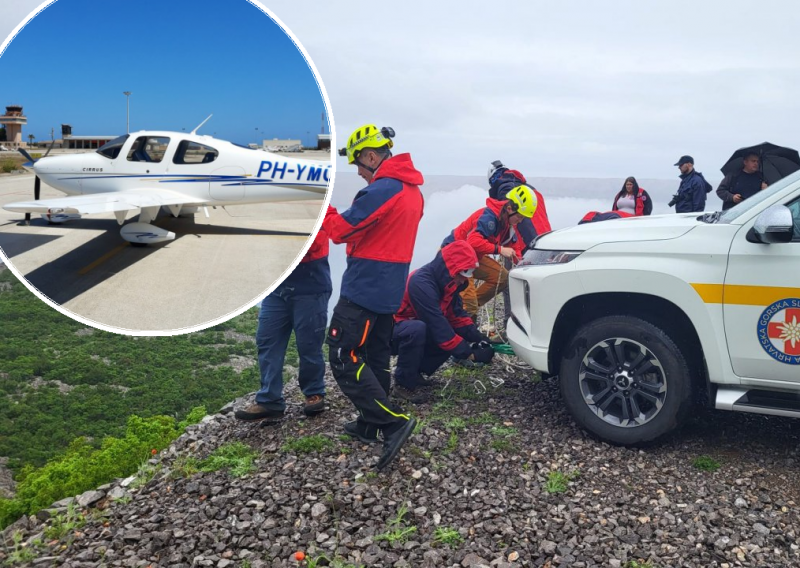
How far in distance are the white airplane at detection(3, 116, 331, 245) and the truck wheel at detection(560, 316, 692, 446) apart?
11.9 ft

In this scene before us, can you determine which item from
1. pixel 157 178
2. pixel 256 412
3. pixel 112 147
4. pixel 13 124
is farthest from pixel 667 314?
pixel 13 124

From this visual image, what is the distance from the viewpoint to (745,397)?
187 inches

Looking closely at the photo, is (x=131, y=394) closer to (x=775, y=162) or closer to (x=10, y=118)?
(x=775, y=162)

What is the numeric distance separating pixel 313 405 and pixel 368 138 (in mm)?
2374

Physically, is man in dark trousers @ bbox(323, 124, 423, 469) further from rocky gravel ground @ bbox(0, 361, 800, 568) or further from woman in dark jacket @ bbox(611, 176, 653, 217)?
woman in dark jacket @ bbox(611, 176, 653, 217)

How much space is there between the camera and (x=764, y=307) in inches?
181

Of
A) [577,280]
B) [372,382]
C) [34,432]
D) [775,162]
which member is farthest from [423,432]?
[34,432]

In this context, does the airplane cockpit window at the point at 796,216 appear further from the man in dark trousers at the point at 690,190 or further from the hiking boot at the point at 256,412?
the man in dark trousers at the point at 690,190

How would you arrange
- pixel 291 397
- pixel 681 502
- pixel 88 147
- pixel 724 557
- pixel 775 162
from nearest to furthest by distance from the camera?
pixel 88 147 < pixel 724 557 < pixel 681 502 < pixel 291 397 < pixel 775 162

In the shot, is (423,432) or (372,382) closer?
(372,382)

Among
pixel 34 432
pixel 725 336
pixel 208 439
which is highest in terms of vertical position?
pixel 725 336

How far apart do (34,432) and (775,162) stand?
1755 centimetres

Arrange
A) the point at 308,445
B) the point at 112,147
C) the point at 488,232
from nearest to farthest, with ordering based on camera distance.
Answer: the point at 112,147 → the point at 308,445 → the point at 488,232

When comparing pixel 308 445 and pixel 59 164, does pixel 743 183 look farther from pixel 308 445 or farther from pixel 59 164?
pixel 59 164
